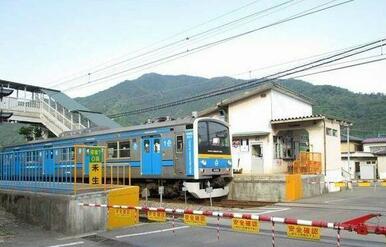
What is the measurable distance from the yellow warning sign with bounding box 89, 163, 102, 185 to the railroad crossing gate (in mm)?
992

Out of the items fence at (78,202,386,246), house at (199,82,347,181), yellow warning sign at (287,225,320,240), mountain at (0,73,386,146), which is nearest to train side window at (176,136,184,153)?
house at (199,82,347,181)

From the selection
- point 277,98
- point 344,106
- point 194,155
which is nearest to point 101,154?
point 194,155

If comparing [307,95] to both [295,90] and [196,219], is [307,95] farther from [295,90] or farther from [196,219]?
[196,219]

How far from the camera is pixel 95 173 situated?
1345cm

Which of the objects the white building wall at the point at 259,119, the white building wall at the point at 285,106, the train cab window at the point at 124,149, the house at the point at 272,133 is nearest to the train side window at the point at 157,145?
the train cab window at the point at 124,149

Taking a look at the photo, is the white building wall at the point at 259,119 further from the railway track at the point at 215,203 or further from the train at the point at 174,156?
the railway track at the point at 215,203

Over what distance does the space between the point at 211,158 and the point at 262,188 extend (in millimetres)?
3340

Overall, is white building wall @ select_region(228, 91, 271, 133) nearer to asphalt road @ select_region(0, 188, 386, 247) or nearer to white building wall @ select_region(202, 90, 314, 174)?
white building wall @ select_region(202, 90, 314, 174)

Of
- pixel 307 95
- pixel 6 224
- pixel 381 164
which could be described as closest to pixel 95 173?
pixel 6 224

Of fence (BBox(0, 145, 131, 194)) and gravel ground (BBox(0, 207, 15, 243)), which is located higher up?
fence (BBox(0, 145, 131, 194))

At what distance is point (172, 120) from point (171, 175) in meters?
2.45

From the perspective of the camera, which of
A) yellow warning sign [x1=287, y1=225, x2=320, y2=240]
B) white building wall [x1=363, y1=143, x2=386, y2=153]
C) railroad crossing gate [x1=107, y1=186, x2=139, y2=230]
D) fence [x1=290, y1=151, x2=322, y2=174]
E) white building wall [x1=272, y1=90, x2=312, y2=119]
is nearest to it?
yellow warning sign [x1=287, y1=225, x2=320, y2=240]

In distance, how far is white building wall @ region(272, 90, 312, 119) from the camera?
2744cm

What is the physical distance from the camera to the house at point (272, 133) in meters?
25.6
